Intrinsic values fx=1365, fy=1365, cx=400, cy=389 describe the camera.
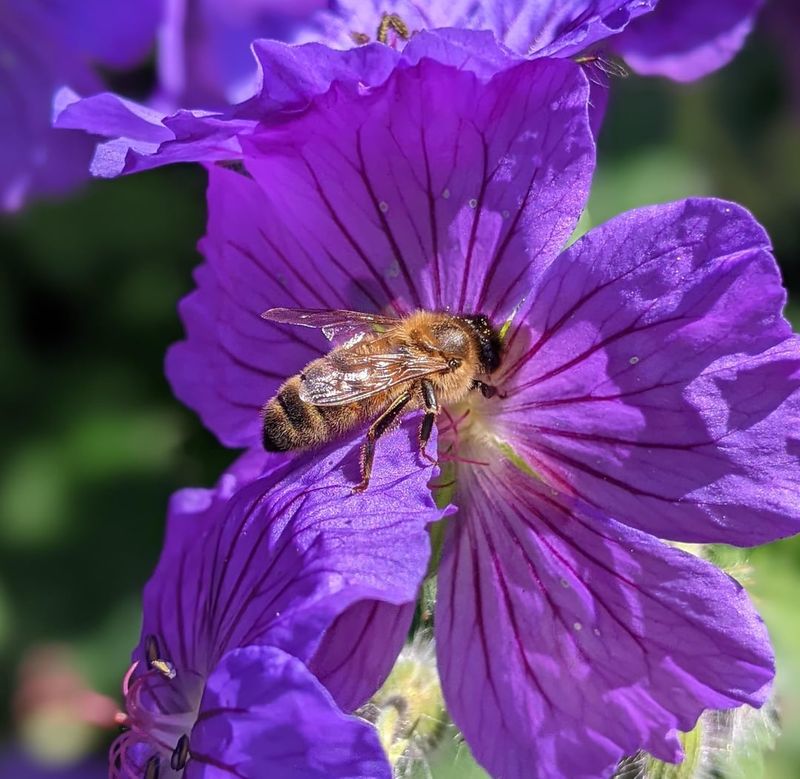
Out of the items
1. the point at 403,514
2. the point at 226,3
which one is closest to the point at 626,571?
the point at 403,514

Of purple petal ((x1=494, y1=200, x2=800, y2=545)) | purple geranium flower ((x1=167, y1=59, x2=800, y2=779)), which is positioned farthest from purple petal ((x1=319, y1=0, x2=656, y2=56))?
purple petal ((x1=494, y1=200, x2=800, y2=545))

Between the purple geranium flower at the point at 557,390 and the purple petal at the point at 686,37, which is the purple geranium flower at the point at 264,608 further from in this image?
the purple petal at the point at 686,37

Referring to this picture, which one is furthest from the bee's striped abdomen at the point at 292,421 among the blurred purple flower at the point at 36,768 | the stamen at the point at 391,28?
the blurred purple flower at the point at 36,768

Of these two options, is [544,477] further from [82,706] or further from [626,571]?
[82,706]

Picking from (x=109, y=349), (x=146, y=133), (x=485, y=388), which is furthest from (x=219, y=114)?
(x=109, y=349)

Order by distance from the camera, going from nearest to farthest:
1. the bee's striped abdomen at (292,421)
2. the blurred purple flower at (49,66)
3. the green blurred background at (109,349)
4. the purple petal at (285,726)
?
the purple petal at (285,726) < the bee's striped abdomen at (292,421) < the blurred purple flower at (49,66) < the green blurred background at (109,349)

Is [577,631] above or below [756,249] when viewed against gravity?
below

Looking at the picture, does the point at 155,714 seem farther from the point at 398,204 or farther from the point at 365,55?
the point at 365,55
